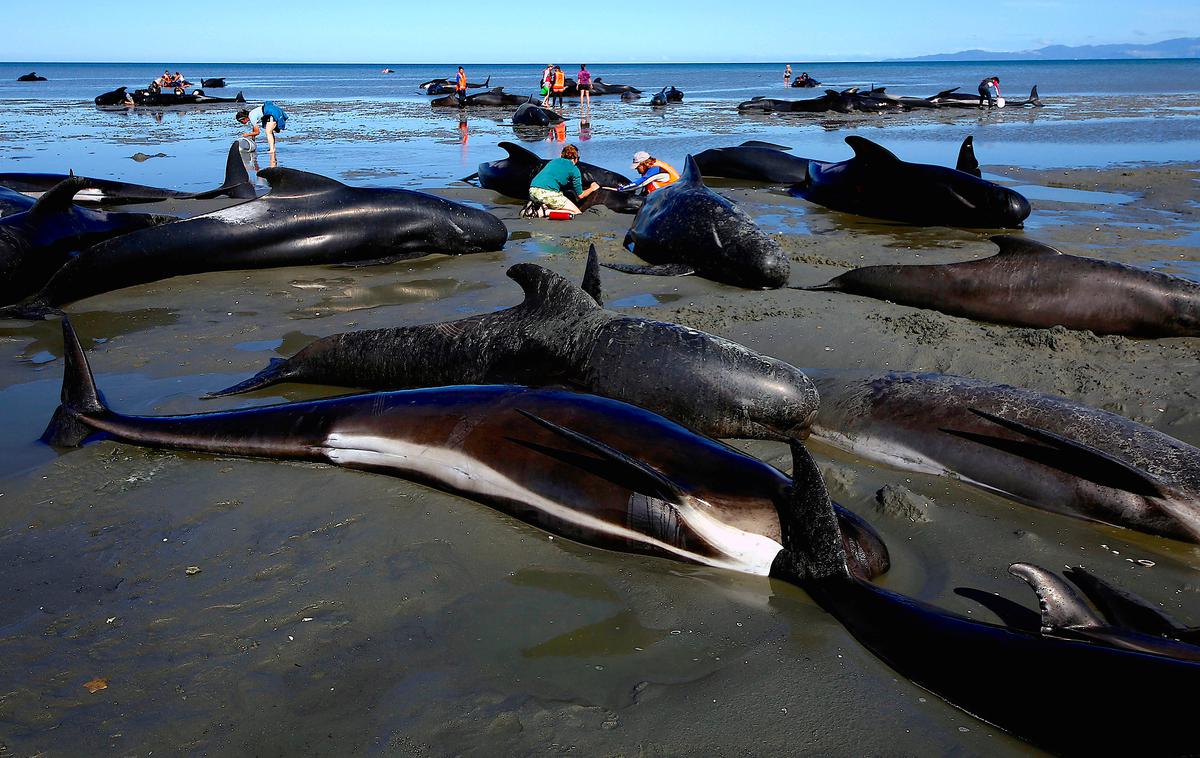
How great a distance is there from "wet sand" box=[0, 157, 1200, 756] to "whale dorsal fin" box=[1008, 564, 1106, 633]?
44 cm

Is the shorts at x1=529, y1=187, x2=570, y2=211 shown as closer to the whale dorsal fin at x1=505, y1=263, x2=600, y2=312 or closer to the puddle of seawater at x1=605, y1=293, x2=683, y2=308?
the puddle of seawater at x1=605, y1=293, x2=683, y2=308

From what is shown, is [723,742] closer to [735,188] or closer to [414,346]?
[414,346]

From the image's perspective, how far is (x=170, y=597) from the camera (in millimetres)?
3398

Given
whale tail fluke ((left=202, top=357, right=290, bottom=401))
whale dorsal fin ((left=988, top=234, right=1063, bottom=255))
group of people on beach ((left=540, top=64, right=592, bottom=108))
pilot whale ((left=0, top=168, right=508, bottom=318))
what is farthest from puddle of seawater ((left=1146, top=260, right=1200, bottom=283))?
group of people on beach ((left=540, top=64, right=592, bottom=108))

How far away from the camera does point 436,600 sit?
3.39 metres

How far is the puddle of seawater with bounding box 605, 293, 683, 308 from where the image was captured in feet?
25.3

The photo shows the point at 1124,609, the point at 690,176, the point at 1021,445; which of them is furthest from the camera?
the point at 690,176

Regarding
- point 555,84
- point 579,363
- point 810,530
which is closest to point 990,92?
point 555,84

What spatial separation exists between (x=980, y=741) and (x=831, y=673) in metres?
0.50

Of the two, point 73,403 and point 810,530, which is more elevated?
point 810,530

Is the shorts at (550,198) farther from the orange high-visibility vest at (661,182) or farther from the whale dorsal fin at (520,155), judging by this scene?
the whale dorsal fin at (520,155)

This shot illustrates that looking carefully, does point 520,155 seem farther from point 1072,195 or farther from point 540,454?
point 540,454

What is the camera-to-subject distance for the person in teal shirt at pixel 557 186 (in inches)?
489

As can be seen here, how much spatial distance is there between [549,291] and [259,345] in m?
2.56
